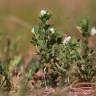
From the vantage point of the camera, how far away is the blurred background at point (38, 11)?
31.7 feet

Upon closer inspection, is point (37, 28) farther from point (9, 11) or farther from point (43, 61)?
point (9, 11)

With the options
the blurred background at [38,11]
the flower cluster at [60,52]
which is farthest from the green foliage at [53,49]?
the blurred background at [38,11]

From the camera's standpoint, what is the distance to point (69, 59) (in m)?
4.90

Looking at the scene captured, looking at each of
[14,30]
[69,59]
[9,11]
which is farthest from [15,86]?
[9,11]

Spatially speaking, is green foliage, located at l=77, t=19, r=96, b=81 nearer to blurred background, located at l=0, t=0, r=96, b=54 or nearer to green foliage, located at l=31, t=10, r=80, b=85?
green foliage, located at l=31, t=10, r=80, b=85

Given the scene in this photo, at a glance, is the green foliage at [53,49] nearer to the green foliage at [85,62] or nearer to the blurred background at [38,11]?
the green foliage at [85,62]

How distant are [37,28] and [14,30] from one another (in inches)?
188

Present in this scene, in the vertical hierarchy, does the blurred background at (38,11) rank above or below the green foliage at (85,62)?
above

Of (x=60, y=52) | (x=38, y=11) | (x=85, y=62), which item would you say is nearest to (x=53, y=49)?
(x=60, y=52)

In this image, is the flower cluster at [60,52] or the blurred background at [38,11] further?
the blurred background at [38,11]

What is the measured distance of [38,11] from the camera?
11.5m

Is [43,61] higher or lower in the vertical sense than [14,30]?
lower

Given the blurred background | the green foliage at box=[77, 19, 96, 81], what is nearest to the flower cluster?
the green foliage at box=[77, 19, 96, 81]

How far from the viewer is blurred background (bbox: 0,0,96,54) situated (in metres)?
9.65
